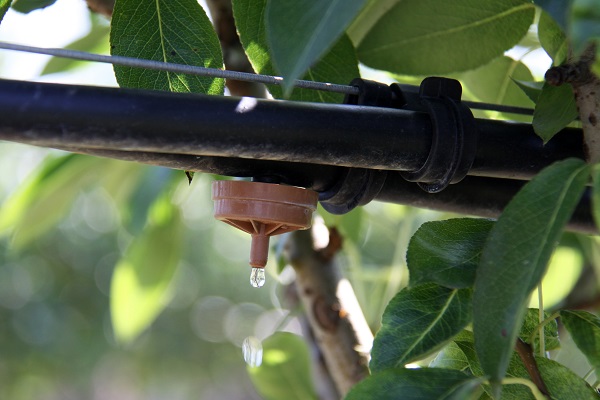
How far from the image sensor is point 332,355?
0.65 m

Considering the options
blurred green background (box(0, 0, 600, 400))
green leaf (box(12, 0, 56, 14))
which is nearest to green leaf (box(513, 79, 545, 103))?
green leaf (box(12, 0, 56, 14))

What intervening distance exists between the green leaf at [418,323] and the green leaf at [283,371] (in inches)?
13.9

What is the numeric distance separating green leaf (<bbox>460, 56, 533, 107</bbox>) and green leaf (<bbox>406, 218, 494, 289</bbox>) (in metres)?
0.23

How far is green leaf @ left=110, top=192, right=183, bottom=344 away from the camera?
854 millimetres

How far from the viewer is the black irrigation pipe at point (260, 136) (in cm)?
25

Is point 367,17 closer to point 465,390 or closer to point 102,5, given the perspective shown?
point 102,5

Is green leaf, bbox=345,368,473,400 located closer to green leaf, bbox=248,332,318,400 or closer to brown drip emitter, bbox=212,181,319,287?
brown drip emitter, bbox=212,181,319,287

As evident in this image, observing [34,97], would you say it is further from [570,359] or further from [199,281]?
[199,281]

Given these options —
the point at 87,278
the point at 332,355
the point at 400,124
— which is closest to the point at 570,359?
the point at 332,355

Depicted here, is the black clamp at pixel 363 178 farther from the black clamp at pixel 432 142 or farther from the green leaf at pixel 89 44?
the green leaf at pixel 89 44

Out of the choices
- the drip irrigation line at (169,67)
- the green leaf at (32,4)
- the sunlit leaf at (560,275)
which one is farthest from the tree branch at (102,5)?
the sunlit leaf at (560,275)

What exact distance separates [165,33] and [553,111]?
19 cm

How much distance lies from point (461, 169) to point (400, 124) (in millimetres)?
35

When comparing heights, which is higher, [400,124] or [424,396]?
[400,124]
